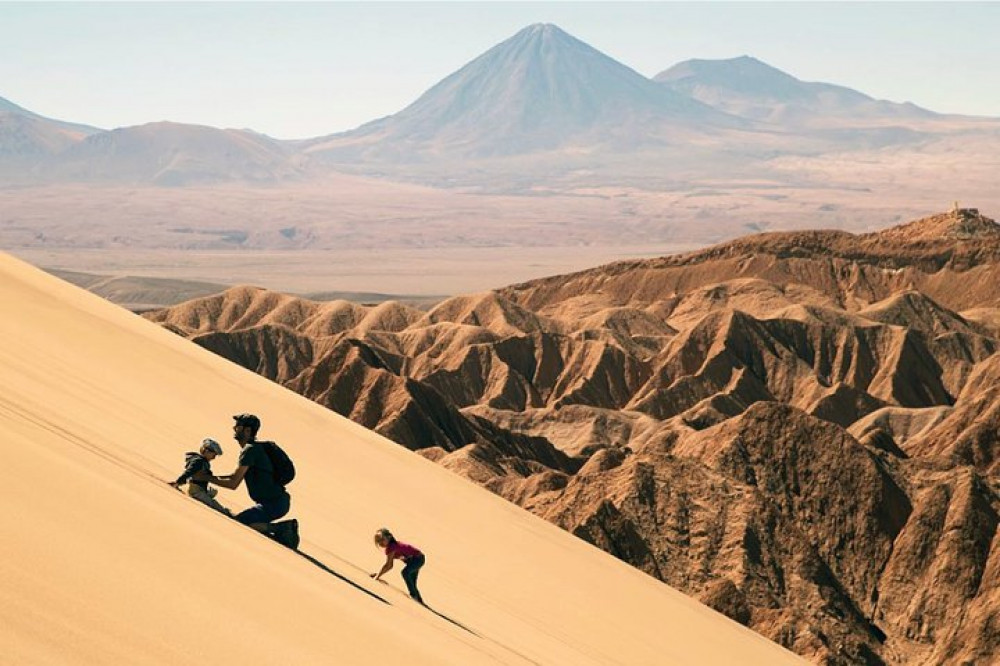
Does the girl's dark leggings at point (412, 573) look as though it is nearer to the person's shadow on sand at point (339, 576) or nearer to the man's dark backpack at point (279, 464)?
the person's shadow on sand at point (339, 576)

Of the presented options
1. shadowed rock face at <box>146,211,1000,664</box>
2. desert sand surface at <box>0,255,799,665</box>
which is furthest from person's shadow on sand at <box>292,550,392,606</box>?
shadowed rock face at <box>146,211,1000,664</box>

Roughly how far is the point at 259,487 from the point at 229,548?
187 centimetres

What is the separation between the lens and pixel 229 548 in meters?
9.25

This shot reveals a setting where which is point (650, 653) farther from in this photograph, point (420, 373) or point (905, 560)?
point (420, 373)

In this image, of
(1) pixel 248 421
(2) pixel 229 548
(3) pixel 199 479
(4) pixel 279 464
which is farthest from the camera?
(4) pixel 279 464

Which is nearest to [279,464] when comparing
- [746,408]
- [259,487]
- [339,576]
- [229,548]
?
[259,487]

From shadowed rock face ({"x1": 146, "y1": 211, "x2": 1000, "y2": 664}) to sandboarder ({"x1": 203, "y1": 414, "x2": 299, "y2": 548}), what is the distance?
22.1 metres

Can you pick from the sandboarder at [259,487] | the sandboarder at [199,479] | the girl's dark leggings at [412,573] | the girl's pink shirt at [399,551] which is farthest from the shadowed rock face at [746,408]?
the sandboarder at [199,479]

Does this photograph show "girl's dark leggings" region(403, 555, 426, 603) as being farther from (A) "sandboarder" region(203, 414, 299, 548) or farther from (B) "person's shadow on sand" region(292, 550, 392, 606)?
(A) "sandboarder" region(203, 414, 299, 548)

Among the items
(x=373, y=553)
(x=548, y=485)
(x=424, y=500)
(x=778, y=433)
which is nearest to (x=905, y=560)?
(x=778, y=433)

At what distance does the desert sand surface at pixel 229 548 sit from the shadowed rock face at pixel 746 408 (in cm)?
1648

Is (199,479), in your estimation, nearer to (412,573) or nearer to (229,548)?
(229,548)

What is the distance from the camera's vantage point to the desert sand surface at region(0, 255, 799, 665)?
7.07 m

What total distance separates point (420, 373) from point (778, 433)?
137 ft
